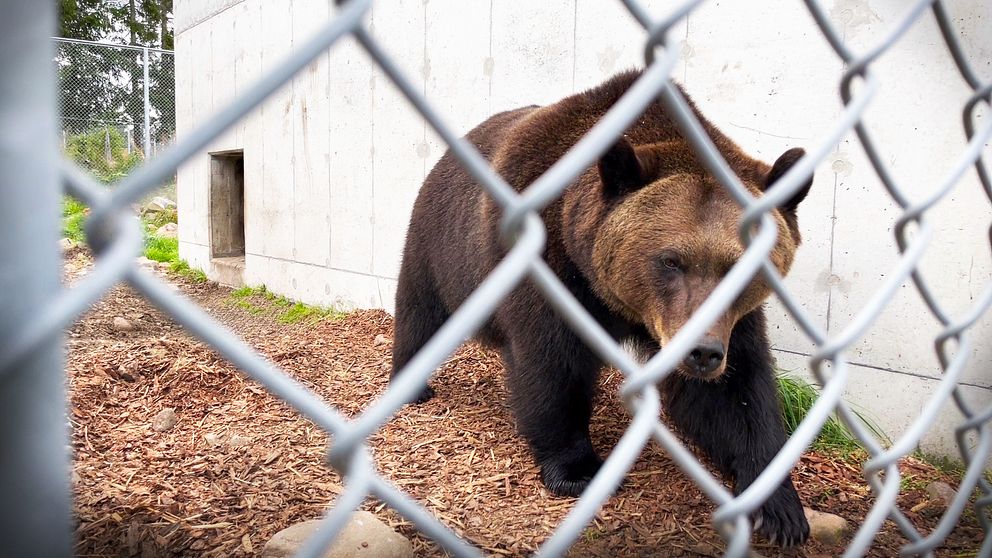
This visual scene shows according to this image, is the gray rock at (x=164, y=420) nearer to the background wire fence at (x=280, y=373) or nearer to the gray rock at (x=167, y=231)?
the background wire fence at (x=280, y=373)

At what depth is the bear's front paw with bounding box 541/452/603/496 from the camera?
279 centimetres

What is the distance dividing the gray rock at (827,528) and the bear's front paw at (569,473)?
2.76ft

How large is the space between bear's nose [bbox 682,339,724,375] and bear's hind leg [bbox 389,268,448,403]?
7.32ft

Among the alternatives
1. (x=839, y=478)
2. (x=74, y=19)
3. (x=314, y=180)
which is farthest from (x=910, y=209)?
(x=74, y=19)

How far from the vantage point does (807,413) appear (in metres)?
3.16

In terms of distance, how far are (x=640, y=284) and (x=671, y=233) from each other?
0.23 metres

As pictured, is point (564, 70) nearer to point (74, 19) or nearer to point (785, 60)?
point (785, 60)

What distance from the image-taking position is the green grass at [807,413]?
311 centimetres

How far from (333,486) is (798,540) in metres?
1.77

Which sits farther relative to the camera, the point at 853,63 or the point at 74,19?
the point at 74,19

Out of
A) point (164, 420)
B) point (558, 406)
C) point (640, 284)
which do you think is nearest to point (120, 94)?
point (164, 420)

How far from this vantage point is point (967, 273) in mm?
2844

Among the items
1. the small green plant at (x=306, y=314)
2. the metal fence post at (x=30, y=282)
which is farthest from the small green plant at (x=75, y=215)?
the small green plant at (x=306, y=314)

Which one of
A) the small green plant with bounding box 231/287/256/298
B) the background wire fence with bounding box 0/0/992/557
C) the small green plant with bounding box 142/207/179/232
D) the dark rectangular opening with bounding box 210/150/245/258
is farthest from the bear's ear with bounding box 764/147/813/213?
the small green plant with bounding box 142/207/179/232
